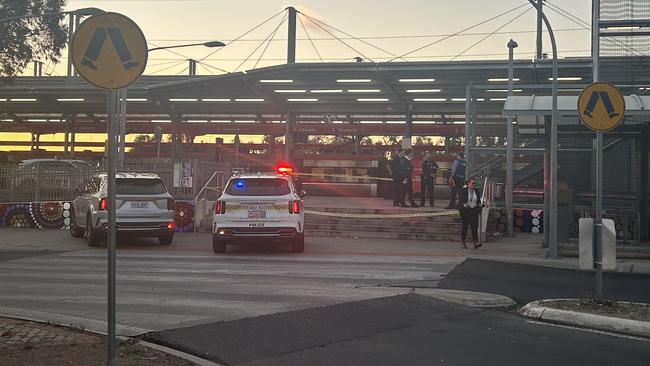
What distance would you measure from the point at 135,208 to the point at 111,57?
11.0 metres

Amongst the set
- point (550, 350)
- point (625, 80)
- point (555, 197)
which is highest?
point (625, 80)

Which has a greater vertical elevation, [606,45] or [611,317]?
[606,45]

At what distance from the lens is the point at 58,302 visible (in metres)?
8.54

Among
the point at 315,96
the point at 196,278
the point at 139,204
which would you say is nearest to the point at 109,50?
the point at 196,278

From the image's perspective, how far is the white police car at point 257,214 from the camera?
13.9 m

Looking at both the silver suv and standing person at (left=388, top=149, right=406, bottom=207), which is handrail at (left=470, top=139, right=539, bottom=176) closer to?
standing person at (left=388, top=149, right=406, bottom=207)

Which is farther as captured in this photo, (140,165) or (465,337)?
(140,165)

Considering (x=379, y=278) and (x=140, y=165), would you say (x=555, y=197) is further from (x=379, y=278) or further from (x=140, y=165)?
(x=140, y=165)

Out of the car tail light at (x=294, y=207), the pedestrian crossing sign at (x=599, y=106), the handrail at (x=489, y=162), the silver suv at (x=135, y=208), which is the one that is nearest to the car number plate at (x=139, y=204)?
the silver suv at (x=135, y=208)

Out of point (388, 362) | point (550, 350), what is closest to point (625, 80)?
point (550, 350)

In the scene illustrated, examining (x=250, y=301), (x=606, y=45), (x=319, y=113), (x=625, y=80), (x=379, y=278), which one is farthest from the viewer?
(x=319, y=113)

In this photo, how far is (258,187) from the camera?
1420 centimetres

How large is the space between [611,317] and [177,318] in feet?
16.8

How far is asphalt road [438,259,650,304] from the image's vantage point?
955 cm
